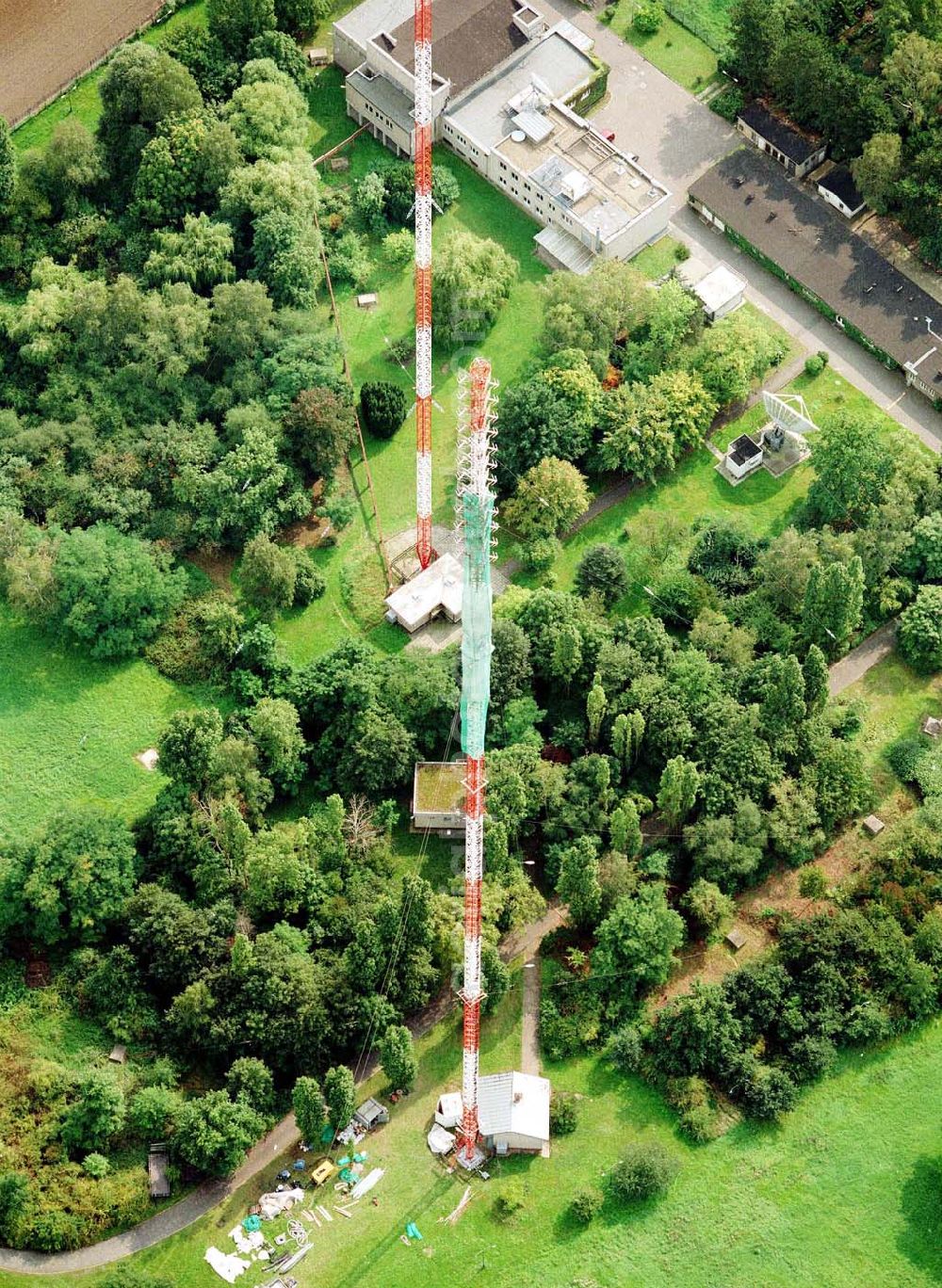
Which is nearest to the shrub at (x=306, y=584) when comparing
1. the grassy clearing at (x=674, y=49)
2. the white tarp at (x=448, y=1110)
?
the white tarp at (x=448, y=1110)

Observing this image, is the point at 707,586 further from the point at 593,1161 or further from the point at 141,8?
the point at 141,8

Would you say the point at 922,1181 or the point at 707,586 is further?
the point at 707,586

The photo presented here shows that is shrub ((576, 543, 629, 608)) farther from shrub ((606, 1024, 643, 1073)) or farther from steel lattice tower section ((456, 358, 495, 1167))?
shrub ((606, 1024, 643, 1073))

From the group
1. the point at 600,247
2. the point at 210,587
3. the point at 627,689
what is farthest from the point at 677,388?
the point at 210,587

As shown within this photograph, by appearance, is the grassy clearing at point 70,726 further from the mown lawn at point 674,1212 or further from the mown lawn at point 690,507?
the mown lawn at point 674,1212

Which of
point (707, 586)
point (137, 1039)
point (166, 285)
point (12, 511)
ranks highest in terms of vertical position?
point (707, 586)

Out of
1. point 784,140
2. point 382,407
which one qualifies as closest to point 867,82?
point 784,140

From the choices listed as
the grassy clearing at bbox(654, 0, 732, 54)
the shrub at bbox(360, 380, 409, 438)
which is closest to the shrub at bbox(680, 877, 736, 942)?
the shrub at bbox(360, 380, 409, 438)
